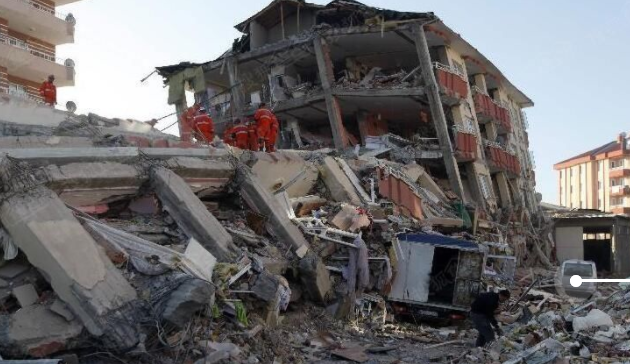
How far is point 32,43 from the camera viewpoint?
30.5 meters

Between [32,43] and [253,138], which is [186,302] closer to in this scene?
[253,138]

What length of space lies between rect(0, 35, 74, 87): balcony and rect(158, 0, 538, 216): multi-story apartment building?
5693 mm

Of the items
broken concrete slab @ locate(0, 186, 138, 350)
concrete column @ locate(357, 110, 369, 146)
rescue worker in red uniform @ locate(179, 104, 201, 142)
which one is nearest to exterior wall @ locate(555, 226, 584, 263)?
concrete column @ locate(357, 110, 369, 146)

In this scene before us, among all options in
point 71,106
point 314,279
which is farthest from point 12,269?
point 71,106

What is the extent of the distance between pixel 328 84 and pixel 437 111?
4576 millimetres

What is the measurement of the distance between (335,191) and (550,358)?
29.1ft

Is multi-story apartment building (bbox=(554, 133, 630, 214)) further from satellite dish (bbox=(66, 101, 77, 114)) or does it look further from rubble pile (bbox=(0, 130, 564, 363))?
satellite dish (bbox=(66, 101, 77, 114))

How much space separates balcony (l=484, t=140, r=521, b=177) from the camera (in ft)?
93.7

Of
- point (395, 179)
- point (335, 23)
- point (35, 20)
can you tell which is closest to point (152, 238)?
point (395, 179)

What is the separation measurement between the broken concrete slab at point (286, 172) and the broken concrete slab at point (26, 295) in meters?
5.81

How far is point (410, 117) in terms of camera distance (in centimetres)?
2800

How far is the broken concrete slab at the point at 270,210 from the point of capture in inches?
459

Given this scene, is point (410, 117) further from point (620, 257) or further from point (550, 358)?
point (550, 358)

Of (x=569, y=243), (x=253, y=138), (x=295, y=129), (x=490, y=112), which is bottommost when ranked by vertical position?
(x=569, y=243)
